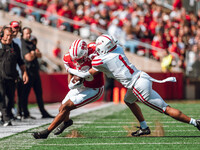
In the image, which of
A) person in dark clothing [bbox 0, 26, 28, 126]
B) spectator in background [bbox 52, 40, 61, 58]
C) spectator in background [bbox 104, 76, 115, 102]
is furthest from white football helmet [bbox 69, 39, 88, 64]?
spectator in background [bbox 52, 40, 61, 58]

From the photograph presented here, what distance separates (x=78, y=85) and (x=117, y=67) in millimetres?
669

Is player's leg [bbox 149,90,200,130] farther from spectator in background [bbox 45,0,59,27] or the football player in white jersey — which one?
spectator in background [bbox 45,0,59,27]

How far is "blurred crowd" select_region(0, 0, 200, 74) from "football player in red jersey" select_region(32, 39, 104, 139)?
11.3 metres

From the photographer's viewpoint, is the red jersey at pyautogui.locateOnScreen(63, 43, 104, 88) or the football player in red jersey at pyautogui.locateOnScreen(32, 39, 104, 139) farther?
the red jersey at pyautogui.locateOnScreen(63, 43, 104, 88)

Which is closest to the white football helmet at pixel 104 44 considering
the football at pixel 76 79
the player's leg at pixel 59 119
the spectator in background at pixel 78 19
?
the football at pixel 76 79

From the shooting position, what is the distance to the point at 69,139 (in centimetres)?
729

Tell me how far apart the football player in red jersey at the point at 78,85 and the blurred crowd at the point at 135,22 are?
1131cm

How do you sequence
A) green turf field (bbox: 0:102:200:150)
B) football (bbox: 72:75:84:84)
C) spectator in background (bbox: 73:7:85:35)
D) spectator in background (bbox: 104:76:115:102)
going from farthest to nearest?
1. spectator in background (bbox: 73:7:85:35)
2. spectator in background (bbox: 104:76:115:102)
3. football (bbox: 72:75:84:84)
4. green turf field (bbox: 0:102:200:150)

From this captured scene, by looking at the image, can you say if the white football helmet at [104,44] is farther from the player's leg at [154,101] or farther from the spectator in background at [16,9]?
the spectator in background at [16,9]

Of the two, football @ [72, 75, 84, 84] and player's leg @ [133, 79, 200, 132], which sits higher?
football @ [72, 75, 84, 84]

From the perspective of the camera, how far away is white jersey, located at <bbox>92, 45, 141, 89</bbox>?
701 centimetres

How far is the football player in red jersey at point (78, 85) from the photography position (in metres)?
7.10

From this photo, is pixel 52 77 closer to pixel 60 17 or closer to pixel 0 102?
pixel 60 17

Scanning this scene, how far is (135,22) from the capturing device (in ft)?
65.1
